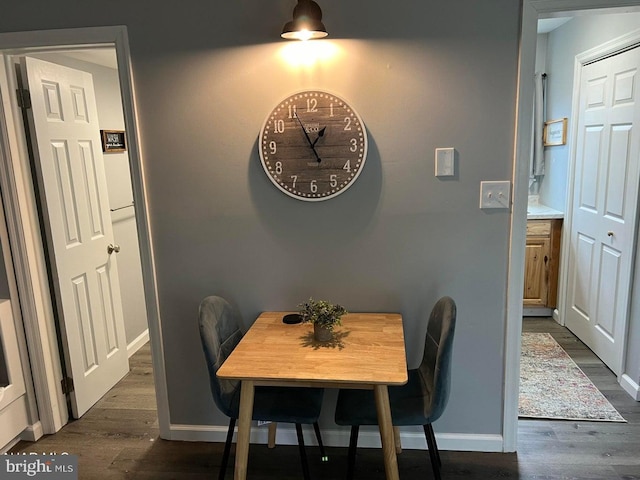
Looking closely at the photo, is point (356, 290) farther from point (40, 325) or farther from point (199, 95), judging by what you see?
point (40, 325)

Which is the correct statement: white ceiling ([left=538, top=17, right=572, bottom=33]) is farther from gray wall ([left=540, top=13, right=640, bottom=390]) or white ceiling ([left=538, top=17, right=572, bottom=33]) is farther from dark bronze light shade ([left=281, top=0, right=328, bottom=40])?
dark bronze light shade ([left=281, top=0, right=328, bottom=40])

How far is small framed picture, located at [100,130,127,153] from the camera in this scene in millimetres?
3410

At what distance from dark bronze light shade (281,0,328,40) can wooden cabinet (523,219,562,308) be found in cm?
275

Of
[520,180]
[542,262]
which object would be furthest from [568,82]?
[520,180]

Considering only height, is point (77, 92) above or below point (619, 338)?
above

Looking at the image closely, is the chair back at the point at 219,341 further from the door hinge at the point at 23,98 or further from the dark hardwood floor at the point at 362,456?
the door hinge at the point at 23,98

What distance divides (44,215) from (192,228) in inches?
34.1

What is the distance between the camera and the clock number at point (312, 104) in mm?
2158

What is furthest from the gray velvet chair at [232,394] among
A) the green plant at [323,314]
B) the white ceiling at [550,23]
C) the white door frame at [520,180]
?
the white ceiling at [550,23]

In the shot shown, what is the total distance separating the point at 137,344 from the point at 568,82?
4061 mm

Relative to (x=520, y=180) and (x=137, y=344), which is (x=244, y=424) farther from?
(x=137, y=344)

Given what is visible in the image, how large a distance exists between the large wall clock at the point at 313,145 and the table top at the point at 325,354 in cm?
62

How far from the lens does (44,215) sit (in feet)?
8.36

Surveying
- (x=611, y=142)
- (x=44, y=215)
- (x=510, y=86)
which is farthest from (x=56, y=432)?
(x=611, y=142)
